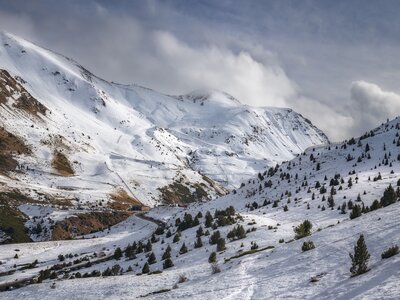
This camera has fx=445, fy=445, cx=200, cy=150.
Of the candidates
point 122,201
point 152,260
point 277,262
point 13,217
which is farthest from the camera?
point 122,201

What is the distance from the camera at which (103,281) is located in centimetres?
3716

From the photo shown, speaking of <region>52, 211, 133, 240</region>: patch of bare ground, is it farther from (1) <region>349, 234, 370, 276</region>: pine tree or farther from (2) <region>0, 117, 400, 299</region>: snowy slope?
(1) <region>349, 234, 370, 276</region>: pine tree

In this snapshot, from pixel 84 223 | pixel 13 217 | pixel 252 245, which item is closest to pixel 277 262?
pixel 252 245

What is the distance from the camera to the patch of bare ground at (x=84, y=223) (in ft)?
378

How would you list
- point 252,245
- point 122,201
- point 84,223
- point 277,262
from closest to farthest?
point 277,262
point 252,245
point 84,223
point 122,201

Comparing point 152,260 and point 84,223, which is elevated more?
point 84,223

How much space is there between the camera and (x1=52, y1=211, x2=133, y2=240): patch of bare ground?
115200 millimetres

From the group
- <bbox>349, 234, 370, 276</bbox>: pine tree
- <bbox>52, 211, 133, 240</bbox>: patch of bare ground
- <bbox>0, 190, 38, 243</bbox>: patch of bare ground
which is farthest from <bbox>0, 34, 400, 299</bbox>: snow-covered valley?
<bbox>0, 190, 38, 243</bbox>: patch of bare ground

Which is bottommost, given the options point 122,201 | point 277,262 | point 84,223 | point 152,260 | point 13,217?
point 277,262

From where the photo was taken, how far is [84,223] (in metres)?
127

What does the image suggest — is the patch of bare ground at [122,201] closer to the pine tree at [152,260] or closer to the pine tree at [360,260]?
the pine tree at [152,260]

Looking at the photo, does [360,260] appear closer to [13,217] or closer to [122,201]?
[13,217]

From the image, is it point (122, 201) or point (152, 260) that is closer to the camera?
point (152, 260)

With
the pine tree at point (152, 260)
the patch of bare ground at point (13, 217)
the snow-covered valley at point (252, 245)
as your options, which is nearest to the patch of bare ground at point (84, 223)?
the snow-covered valley at point (252, 245)
